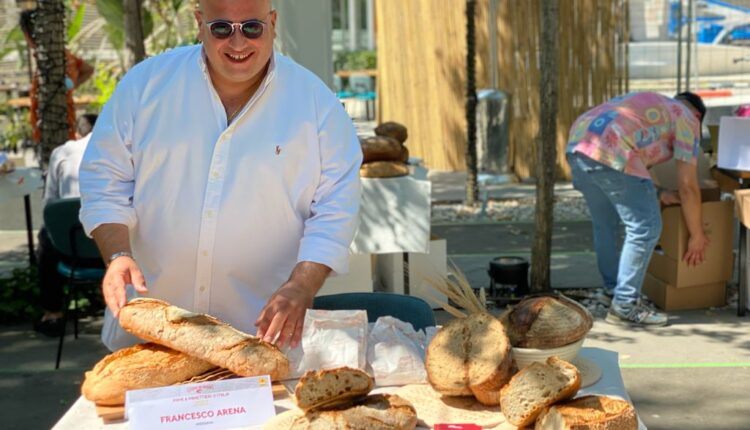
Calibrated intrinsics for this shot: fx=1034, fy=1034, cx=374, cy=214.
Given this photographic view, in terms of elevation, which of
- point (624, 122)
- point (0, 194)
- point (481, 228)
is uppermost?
point (624, 122)

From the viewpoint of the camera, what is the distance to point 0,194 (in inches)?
266

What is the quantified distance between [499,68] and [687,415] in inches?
304

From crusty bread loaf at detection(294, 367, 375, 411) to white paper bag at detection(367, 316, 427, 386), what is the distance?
0.57 ft

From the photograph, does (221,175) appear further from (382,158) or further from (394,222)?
(382,158)

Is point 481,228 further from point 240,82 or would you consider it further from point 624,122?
point 240,82

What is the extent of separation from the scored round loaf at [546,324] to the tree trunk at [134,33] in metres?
7.44

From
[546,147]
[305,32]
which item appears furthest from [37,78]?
[546,147]

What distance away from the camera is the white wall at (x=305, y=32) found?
6.69 metres

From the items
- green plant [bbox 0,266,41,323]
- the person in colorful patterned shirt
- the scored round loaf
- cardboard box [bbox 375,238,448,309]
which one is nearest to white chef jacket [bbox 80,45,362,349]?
the scored round loaf

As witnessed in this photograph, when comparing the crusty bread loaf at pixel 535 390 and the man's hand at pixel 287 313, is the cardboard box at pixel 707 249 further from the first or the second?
the crusty bread loaf at pixel 535 390

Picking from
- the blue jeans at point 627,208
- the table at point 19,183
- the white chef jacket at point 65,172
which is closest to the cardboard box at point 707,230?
the blue jeans at point 627,208

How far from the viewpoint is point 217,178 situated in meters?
2.78

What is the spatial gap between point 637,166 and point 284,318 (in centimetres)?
393

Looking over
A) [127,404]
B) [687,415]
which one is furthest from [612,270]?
[127,404]
